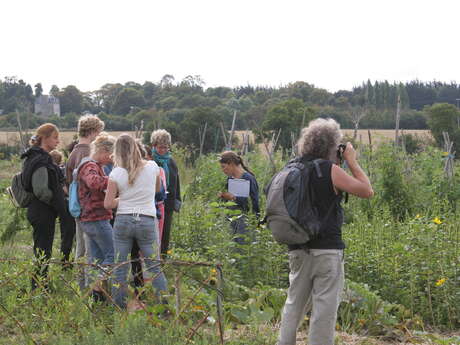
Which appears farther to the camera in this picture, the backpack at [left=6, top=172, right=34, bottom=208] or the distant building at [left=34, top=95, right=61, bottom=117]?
the distant building at [left=34, top=95, right=61, bottom=117]

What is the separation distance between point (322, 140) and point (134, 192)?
1757 mm

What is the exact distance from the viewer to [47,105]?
69.9m

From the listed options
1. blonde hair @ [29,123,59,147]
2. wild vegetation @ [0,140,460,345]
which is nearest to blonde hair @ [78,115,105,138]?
blonde hair @ [29,123,59,147]

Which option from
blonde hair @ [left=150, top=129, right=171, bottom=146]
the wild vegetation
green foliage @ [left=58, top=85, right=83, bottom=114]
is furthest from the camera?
green foliage @ [left=58, top=85, right=83, bottom=114]

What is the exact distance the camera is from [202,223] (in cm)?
649

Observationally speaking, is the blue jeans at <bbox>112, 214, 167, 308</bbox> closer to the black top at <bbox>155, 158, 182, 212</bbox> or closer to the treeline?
the black top at <bbox>155, 158, 182, 212</bbox>

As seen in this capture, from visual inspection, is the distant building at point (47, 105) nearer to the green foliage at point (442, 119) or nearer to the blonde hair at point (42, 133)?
the green foliage at point (442, 119)

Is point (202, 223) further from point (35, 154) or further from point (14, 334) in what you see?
point (14, 334)

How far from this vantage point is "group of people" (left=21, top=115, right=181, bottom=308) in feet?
15.8

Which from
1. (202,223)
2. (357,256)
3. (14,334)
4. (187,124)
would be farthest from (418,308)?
(187,124)

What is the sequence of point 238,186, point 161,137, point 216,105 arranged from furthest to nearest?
point 216,105
point 238,186
point 161,137

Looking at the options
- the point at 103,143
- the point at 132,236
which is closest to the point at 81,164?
the point at 103,143

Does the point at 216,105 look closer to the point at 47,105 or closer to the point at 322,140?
the point at 47,105

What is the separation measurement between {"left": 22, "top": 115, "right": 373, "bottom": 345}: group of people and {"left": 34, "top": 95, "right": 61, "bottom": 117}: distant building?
182ft
